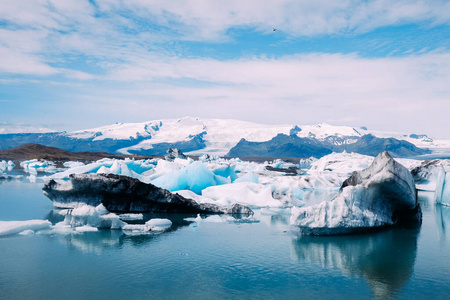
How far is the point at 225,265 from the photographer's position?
24.4 ft

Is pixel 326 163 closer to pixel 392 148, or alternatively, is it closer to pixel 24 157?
pixel 24 157

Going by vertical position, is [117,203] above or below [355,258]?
above

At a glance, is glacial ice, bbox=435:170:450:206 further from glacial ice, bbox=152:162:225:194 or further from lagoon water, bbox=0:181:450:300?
glacial ice, bbox=152:162:225:194

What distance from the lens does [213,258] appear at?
312 inches

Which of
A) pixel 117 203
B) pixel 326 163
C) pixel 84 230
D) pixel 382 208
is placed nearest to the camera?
pixel 84 230

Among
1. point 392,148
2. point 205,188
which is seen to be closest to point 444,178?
point 205,188

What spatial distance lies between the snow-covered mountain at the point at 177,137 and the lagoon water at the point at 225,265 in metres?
86.8

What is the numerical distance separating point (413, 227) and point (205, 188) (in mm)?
8079

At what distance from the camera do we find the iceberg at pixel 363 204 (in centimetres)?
968

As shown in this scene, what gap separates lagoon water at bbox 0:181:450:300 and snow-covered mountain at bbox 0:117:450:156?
86847 mm

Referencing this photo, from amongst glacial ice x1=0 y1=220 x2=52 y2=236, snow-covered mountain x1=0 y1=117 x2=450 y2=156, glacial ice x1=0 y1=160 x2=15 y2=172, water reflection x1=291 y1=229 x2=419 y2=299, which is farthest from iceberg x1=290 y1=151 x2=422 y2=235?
snow-covered mountain x1=0 y1=117 x2=450 y2=156

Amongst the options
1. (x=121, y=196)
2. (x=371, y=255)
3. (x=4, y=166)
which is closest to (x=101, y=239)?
(x=121, y=196)

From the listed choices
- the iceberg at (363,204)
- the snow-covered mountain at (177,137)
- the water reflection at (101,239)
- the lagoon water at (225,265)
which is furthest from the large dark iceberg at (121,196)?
the snow-covered mountain at (177,137)

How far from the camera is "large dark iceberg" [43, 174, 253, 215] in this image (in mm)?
11969
